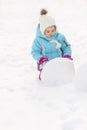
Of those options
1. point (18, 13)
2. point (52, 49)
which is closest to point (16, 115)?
point (52, 49)

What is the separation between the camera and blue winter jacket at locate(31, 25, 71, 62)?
433 cm

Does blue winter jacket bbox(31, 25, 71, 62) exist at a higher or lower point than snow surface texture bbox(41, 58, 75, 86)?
higher

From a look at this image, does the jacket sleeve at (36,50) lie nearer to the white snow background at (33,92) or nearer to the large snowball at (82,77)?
the white snow background at (33,92)

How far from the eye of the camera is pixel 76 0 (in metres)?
10.7

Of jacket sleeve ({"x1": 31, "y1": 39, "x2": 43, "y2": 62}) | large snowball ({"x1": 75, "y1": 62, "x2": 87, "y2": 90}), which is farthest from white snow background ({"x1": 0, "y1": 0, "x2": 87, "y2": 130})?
jacket sleeve ({"x1": 31, "y1": 39, "x2": 43, "y2": 62})

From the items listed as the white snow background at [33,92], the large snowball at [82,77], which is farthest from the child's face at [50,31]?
the large snowball at [82,77]

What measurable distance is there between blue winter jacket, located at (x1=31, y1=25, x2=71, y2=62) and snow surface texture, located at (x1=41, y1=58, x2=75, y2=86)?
279mm

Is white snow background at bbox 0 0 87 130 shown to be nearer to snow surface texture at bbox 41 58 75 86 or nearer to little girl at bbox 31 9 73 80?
snow surface texture at bbox 41 58 75 86

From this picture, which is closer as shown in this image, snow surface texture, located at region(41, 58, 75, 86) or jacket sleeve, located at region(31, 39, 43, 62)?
snow surface texture, located at region(41, 58, 75, 86)

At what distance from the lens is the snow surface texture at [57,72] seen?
404cm

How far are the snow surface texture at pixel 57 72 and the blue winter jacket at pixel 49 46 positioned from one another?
279 mm

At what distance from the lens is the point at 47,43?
434 centimetres

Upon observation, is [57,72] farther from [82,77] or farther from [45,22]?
[45,22]

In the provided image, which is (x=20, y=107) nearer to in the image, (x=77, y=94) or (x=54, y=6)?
(x=77, y=94)
